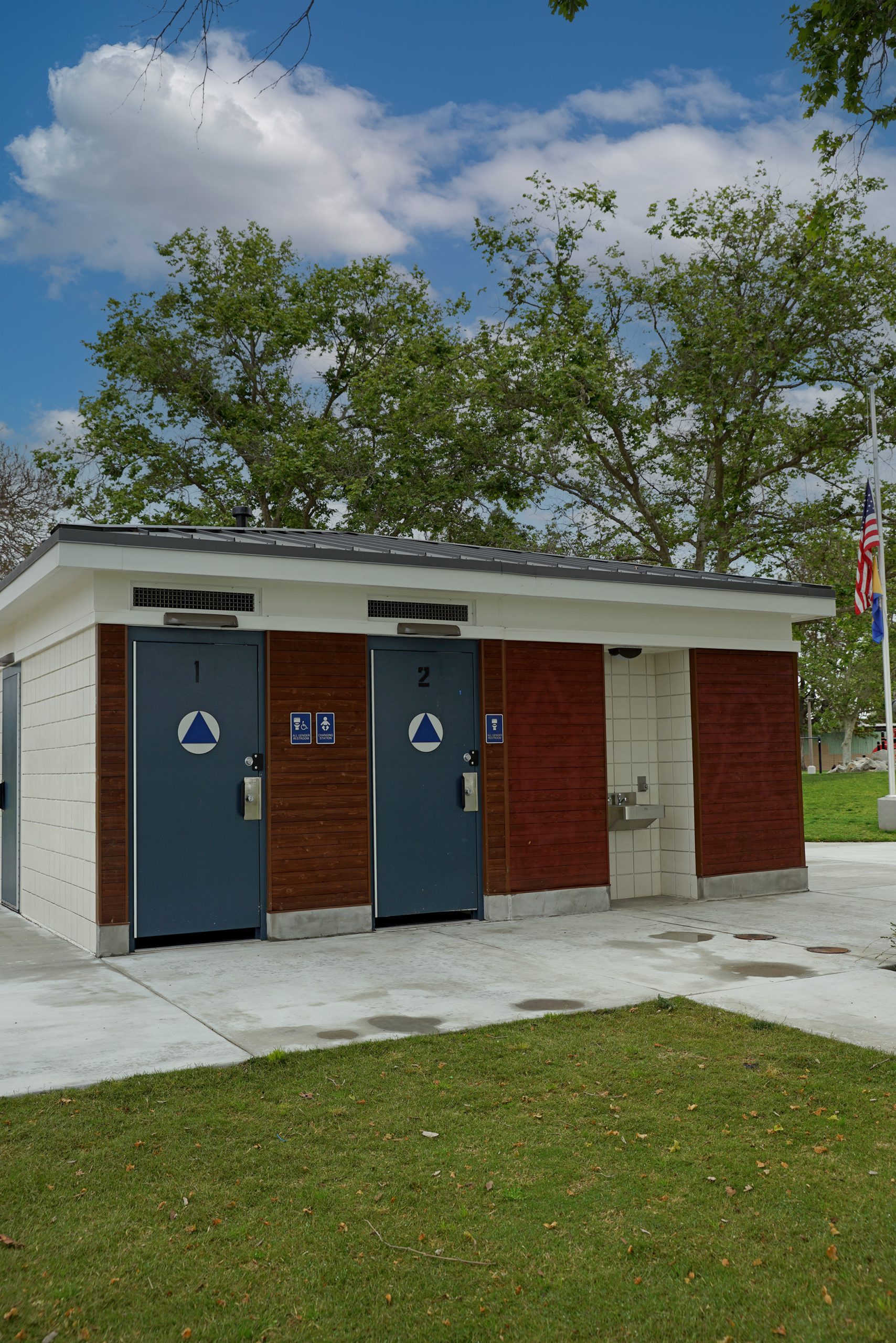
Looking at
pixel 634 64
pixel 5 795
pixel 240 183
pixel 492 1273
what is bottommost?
pixel 492 1273

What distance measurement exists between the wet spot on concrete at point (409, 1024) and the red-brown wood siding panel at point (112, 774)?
2.90 m

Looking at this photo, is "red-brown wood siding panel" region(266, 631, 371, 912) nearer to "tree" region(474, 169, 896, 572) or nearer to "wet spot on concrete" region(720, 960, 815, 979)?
"wet spot on concrete" region(720, 960, 815, 979)

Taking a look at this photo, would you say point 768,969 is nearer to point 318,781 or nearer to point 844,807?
point 318,781

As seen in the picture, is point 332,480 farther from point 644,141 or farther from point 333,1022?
point 333,1022

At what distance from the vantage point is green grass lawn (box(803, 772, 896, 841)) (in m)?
19.1

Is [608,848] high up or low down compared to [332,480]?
down

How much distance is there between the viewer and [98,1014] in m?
6.27

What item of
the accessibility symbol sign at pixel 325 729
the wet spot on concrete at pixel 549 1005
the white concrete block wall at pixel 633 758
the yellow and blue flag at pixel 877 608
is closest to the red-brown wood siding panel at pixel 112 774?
the accessibility symbol sign at pixel 325 729

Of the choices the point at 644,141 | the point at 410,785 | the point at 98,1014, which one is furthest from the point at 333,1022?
the point at 644,141

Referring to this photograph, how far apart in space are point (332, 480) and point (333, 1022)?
70.7ft

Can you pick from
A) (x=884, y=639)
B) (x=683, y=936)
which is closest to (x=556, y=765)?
(x=683, y=936)

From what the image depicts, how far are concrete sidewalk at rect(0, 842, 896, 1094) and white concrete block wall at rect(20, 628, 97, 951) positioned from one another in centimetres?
34

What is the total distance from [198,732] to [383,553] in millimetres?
2050

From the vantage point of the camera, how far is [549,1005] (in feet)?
21.3
